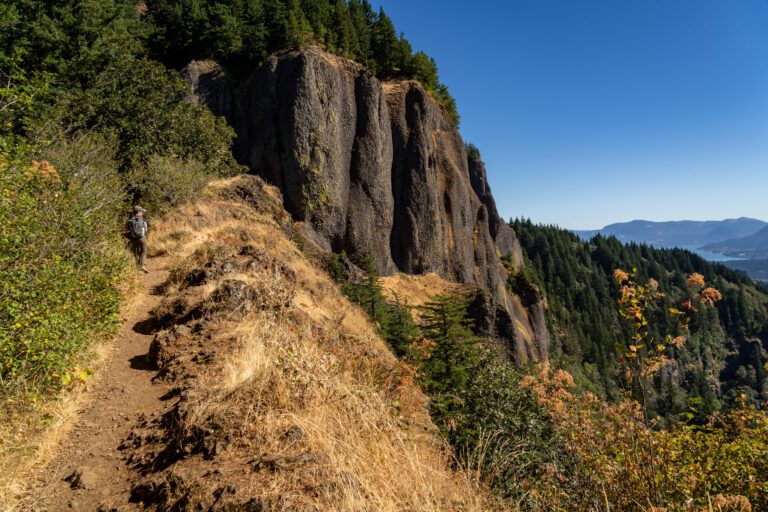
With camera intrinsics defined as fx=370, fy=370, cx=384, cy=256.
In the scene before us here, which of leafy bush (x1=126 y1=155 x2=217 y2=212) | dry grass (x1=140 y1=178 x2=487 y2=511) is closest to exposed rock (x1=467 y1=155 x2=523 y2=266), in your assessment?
leafy bush (x1=126 y1=155 x2=217 y2=212)

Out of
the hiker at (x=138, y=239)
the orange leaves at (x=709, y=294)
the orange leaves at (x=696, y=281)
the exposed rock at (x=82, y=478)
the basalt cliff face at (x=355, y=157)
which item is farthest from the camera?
the basalt cliff face at (x=355, y=157)

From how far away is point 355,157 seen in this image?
3045cm

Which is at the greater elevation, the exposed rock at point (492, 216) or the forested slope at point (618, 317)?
the exposed rock at point (492, 216)

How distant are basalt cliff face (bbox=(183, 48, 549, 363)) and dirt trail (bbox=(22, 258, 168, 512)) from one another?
71.7 feet

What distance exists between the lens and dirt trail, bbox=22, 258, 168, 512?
3285 mm

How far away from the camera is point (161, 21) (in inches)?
1389

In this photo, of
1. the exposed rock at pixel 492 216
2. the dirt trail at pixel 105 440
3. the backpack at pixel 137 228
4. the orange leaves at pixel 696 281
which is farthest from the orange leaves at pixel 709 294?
the exposed rock at pixel 492 216

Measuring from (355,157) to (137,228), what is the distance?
2143cm

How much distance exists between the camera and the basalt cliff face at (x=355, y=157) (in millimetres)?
27469

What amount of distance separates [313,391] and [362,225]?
26.1m

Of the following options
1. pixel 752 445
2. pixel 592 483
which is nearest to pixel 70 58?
pixel 592 483

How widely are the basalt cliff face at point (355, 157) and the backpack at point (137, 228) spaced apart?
1609cm

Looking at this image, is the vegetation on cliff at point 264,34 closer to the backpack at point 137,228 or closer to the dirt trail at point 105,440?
the backpack at point 137,228

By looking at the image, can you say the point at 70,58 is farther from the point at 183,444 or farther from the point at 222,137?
the point at 183,444
